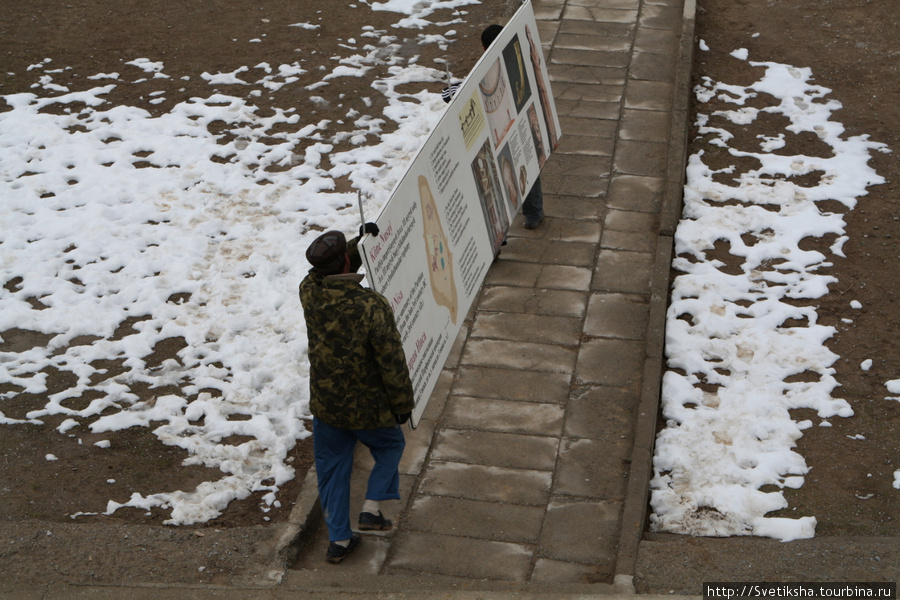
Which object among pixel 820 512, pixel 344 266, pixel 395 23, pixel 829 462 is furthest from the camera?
pixel 395 23

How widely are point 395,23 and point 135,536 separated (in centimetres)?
831

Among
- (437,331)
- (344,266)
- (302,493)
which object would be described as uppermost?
(344,266)

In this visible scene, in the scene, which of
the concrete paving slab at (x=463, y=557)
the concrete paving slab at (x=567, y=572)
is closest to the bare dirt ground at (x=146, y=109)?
the concrete paving slab at (x=463, y=557)

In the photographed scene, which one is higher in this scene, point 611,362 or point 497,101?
point 497,101

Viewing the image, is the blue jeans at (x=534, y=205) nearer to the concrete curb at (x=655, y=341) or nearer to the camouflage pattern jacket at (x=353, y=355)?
the concrete curb at (x=655, y=341)

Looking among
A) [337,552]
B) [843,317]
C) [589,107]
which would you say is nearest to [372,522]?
[337,552]

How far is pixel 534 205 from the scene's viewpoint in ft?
26.4

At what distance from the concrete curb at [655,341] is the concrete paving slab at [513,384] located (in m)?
0.56

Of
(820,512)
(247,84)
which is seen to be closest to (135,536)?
(820,512)

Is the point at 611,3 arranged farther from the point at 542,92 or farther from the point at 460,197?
the point at 460,197

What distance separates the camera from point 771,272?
7.74 metres

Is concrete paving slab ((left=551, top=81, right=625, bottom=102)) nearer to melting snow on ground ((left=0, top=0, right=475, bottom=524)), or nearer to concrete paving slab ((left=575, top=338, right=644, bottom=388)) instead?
melting snow on ground ((left=0, top=0, right=475, bottom=524))

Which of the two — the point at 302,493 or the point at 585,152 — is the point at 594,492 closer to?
the point at 302,493

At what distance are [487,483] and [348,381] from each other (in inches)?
54.4
